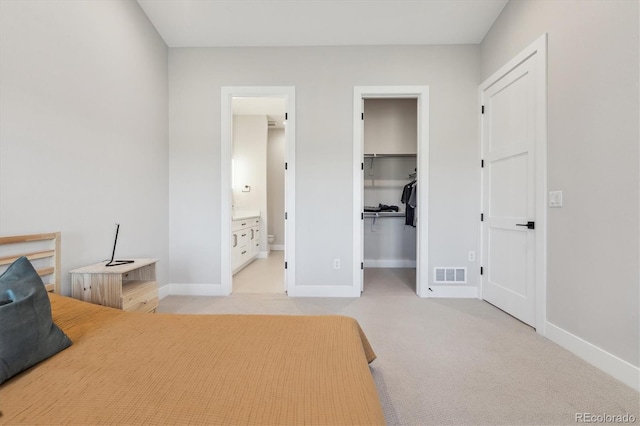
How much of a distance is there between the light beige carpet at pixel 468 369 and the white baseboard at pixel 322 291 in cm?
29

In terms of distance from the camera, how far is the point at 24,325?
3.27 ft

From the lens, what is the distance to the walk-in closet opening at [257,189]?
438 cm

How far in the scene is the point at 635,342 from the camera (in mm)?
1526

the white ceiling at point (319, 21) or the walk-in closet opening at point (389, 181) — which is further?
the walk-in closet opening at point (389, 181)

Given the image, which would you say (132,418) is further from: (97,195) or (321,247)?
(321,247)

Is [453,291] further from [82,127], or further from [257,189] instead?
[257,189]

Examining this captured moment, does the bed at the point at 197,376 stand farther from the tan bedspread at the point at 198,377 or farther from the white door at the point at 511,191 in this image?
the white door at the point at 511,191

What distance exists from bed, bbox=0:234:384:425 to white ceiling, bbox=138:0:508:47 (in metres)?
2.88

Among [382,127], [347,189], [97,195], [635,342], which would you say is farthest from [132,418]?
[382,127]

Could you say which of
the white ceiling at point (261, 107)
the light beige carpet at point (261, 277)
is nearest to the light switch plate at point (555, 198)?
the light beige carpet at point (261, 277)

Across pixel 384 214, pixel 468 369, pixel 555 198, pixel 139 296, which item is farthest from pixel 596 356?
pixel 139 296

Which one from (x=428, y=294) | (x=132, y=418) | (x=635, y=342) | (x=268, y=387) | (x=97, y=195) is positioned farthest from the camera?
(x=428, y=294)

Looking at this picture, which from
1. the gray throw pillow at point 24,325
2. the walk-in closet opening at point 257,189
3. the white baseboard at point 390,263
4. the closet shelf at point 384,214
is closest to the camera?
the gray throw pillow at point 24,325

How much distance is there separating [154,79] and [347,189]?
2469mm
